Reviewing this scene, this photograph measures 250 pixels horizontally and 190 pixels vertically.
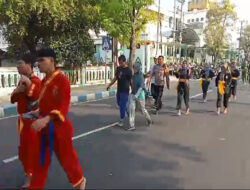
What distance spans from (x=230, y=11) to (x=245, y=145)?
143 ft

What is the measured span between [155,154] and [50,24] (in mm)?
14845

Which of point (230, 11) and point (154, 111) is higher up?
point (230, 11)

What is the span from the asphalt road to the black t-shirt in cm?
99

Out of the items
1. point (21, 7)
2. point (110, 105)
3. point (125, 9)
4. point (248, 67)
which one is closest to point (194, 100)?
point (110, 105)

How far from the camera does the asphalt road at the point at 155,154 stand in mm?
5230

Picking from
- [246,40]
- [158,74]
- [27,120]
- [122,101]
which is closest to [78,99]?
[158,74]

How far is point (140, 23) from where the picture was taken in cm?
2223

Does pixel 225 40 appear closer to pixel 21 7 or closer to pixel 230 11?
pixel 230 11

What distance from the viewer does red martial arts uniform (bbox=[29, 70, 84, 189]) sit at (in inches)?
161

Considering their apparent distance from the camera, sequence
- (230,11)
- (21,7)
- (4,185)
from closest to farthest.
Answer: (4,185), (21,7), (230,11)

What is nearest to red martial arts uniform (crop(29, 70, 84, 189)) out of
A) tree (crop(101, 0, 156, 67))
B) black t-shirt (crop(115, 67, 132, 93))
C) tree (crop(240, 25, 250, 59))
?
black t-shirt (crop(115, 67, 132, 93))

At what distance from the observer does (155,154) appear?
675 cm

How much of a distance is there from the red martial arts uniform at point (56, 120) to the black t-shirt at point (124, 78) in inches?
205

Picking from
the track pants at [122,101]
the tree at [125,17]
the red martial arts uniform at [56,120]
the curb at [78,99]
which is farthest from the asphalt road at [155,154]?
the tree at [125,17]
